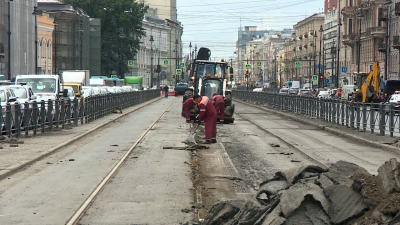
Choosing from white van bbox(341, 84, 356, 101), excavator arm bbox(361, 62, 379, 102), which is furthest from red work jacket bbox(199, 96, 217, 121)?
white van bbox(341, 84, 356, 101)

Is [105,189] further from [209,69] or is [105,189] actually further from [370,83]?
[370,83]

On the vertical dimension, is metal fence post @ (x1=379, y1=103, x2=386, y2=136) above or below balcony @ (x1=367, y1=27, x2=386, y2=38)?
below

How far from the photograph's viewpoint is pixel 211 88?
36.1 metres

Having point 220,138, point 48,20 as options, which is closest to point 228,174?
point 220,138

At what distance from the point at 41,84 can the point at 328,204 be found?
1018 inches

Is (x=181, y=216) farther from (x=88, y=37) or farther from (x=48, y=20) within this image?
(x=88, y=37)

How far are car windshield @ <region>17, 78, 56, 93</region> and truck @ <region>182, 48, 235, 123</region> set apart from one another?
648 cm

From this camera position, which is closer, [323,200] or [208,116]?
[323,200]

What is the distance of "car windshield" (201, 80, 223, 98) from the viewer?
35938mm

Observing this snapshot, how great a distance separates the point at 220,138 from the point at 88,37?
70.4 meters

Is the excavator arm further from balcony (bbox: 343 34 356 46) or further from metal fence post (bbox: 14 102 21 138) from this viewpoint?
balcony (bbox: 343 34 356 46)

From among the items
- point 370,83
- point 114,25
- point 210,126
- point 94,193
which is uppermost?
point 114,25

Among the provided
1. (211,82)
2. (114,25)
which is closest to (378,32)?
(114,25)

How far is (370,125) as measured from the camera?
26.4 m
